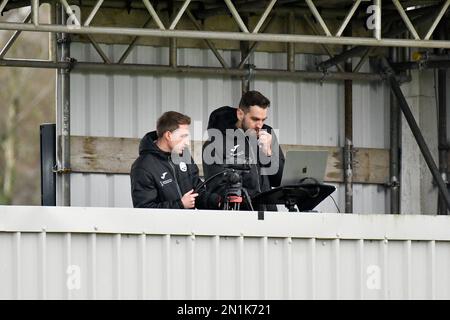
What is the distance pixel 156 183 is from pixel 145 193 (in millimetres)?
155

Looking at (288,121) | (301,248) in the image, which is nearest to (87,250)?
(301,248)

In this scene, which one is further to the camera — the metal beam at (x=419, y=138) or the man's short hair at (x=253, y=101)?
the metal beam at (x=419, y=138)

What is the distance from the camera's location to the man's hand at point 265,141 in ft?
44.0

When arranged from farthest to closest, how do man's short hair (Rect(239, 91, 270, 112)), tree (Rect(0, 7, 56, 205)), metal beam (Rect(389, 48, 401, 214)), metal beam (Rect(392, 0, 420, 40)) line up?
tree (Rect(0, 7, 56, 205))
metal beam (Rect(389, 48, 401, 214))
metal beam (Rect(392, 0, 420, 40))
man's short hair (Rect(239, 91, 270, 112))

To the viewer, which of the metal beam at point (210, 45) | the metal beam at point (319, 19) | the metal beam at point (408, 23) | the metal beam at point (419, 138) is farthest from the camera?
the metal beam at point (210, 45)

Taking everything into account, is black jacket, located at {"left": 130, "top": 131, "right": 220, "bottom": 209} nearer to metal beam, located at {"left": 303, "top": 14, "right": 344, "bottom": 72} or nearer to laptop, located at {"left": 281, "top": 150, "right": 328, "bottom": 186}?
laptop, located at {"left": 281, "top": 150, "right": 328, "bottom": 186}

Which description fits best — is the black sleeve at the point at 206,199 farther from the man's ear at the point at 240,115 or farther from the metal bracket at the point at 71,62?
the metal bracket at the point at 71,62

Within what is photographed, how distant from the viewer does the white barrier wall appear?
453 inches

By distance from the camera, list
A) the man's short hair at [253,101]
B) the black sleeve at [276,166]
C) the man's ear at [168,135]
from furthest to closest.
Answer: the black sleeve at [276,166] < the man's short hair at [253,101] < the man's ear at [168,135]

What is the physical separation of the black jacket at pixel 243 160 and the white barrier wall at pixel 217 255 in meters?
0.95

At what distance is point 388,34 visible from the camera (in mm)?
16688

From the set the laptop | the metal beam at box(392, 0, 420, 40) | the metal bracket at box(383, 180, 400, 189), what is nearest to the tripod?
the laptop

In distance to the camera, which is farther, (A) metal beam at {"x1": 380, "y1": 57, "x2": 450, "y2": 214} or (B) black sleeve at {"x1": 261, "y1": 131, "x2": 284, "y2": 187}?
(A) metal beam at {"x1": 380, "y1": 57, "x2": 450, "y2": 214}

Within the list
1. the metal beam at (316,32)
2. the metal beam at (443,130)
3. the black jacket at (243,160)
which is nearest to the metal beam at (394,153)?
the metal beam at (443,130)
